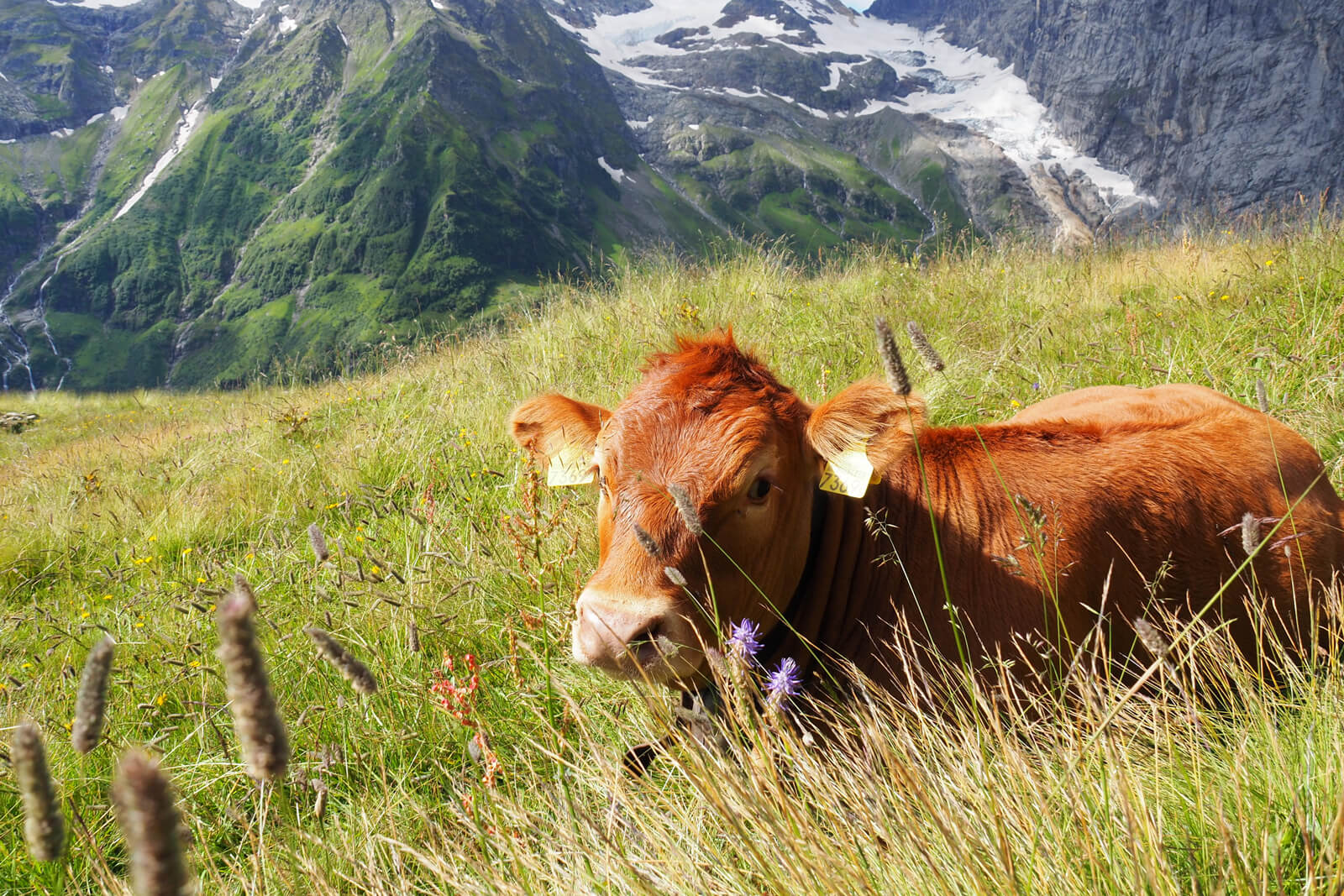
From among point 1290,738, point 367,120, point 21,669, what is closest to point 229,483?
point 21,669

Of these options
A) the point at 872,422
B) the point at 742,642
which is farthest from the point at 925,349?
the point at 742,642

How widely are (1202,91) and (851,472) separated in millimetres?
195567

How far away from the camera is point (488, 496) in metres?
4.89

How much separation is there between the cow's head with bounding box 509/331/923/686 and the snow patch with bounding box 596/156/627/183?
177340 millimetres

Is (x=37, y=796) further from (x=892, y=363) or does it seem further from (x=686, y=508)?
(x=892, y=363)

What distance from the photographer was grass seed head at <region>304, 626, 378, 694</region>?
1.16 m

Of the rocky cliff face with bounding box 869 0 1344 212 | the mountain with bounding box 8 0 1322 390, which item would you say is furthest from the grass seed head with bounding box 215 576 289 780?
the rocky cliff face with bounding box 869 0 1344 212

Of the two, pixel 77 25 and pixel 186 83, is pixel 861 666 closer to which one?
pixel 186 83

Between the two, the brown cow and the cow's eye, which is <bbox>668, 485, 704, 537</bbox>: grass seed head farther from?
the cow's eye

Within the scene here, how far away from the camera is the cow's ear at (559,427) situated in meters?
3.18

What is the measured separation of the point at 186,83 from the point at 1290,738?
730 ft

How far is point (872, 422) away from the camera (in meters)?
2.62

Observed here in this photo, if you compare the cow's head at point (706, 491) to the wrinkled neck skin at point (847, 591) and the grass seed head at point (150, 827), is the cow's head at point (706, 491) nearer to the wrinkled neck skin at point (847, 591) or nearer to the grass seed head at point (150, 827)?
the wrinkled neck skin at point (847, 591)

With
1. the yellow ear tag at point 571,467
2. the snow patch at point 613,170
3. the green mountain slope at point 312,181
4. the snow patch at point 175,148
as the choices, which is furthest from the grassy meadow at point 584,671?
the snow patch at point 175,148
